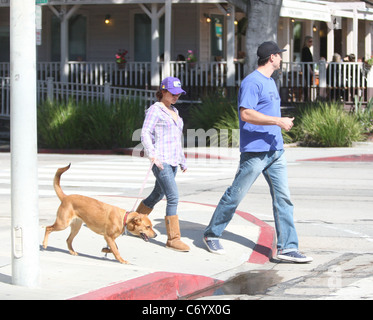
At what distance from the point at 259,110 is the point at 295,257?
1.54m

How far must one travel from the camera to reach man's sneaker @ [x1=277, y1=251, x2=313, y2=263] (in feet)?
26.0

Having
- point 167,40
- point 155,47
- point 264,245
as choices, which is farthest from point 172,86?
point 155,47

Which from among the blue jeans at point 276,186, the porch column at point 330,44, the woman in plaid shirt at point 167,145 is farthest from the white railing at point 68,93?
the blue jeans at point 276,186

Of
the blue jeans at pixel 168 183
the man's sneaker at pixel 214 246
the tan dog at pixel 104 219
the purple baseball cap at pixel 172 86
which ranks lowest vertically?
the man's sneaker at pixel 214 246

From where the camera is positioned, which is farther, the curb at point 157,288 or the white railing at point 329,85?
the white railing at point 329,85

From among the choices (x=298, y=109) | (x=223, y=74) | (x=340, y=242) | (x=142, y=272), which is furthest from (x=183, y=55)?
(x=142, y=272)

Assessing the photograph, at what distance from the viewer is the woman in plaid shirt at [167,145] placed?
26.5 ft

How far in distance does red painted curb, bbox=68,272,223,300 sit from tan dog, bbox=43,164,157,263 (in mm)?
647

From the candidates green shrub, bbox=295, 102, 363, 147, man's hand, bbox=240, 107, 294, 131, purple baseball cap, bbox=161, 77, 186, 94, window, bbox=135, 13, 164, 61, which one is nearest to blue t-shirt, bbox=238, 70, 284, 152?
man's hand, bbox=240, 107, 294, 131

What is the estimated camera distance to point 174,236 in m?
8.23

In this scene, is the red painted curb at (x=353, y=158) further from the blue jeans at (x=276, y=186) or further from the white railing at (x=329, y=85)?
the blue jeans at (x=276, y=186)

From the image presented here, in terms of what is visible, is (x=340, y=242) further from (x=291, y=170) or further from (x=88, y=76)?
(x=88, y=76)

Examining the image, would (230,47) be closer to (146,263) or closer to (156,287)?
(146,263)
